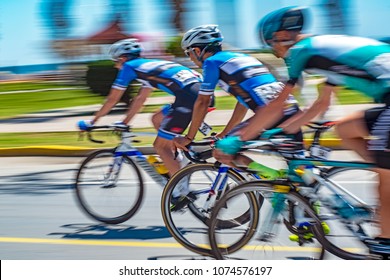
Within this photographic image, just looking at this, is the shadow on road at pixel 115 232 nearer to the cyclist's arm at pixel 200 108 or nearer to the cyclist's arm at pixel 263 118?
the cyclist's arm at pixel 200 108

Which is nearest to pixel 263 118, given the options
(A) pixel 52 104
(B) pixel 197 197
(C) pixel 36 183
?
(B) pixel 197 197

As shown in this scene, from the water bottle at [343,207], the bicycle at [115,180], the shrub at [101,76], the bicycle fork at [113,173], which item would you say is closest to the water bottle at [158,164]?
the bicycle at [115,180]

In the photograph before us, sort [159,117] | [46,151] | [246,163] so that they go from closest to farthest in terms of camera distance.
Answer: [246,163] → [159,117] → [46,151]

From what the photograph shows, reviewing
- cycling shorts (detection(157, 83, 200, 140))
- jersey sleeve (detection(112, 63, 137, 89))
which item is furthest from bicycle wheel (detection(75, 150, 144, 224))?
jersey sleeve (detection(112, 63, 137, 89))

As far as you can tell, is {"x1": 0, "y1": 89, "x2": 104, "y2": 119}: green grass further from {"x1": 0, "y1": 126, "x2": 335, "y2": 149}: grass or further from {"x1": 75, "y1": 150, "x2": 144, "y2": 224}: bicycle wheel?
{"x1": 75, "y1": 150, "x2": 144, "y2": 224}: bicycle wheel

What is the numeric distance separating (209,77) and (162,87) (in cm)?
108

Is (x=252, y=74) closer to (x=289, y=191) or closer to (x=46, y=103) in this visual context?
(x=289, y=191)

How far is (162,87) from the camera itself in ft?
19.9

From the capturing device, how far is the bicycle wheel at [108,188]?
20.0ft

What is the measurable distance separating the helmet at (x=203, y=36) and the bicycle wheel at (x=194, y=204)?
3.16 ft

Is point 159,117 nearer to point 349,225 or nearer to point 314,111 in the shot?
point 314,111

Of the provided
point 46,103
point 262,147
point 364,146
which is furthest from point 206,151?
point 46,103

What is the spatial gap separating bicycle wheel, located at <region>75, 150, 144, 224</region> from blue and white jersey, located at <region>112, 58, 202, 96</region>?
2.20 feet

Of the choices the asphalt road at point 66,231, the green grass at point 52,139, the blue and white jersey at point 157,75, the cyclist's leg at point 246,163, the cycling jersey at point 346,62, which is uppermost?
the cycling jersey at point 346,62
